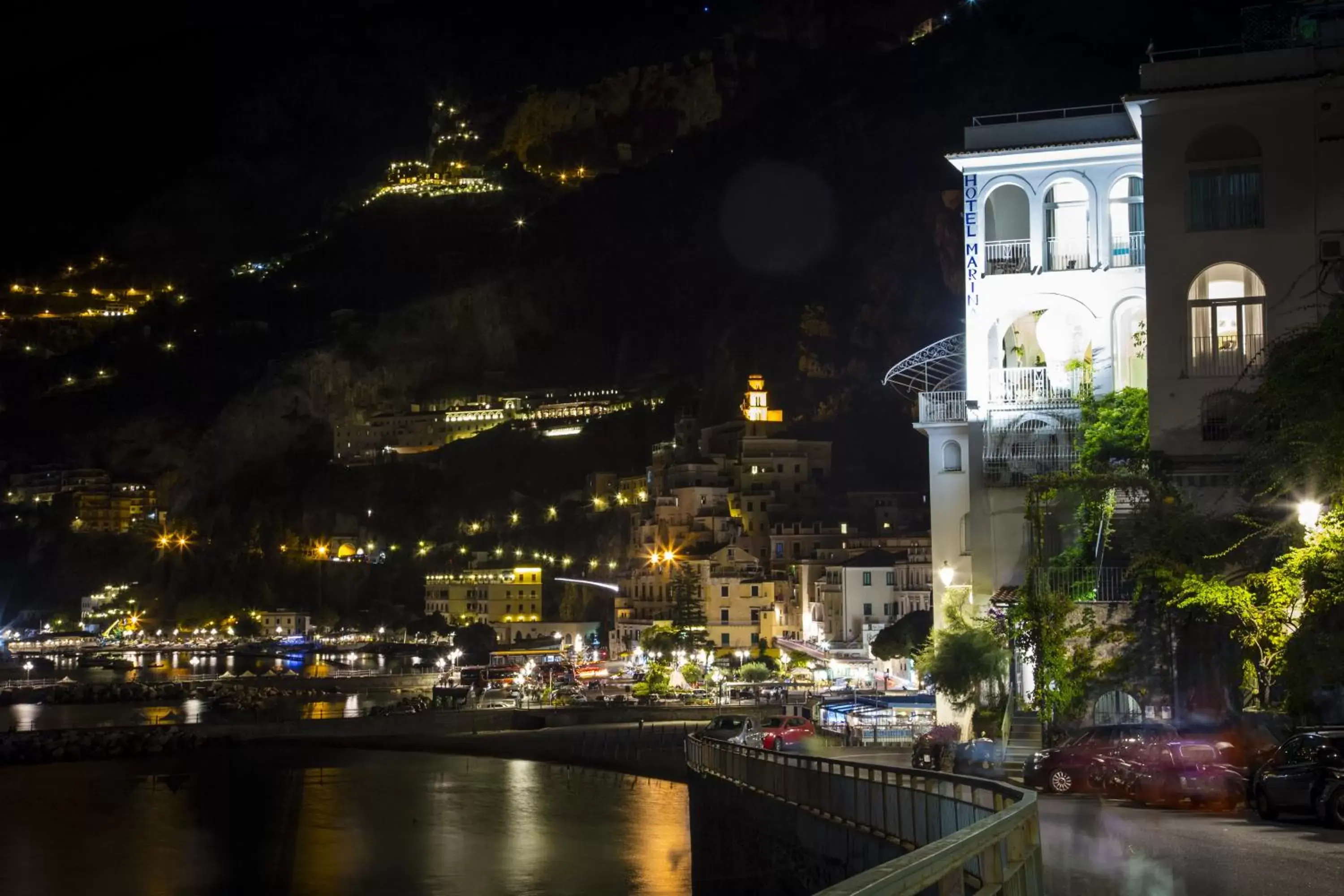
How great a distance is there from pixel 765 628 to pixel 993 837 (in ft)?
296

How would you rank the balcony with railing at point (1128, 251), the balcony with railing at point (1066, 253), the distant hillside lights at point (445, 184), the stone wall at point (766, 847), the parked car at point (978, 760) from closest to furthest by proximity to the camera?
the stone wall at point (766, 847), the parked car at point (978, 760), the balcony with railing at point (1128, 251), the balcony with railing at point (1066, 253), the distant hillside lights at point (445, 184)

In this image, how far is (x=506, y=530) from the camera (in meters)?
142

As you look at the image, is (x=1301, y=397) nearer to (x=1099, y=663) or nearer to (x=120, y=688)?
(x=1099, y=663)

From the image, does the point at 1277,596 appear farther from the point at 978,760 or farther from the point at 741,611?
the point at 741,611

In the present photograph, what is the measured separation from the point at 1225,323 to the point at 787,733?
47.8 ft

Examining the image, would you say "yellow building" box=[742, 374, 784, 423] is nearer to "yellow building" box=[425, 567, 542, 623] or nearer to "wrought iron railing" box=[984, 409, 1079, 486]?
"yellow building" box=[425, 567, 542, 623]

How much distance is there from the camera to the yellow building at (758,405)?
4722 inches

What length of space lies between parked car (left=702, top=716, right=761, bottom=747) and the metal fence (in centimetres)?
955

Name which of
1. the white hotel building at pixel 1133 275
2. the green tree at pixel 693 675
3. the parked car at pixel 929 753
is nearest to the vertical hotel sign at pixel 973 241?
the white hotel building at pixel 1133 275

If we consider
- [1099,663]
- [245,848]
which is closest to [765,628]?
[245,848]

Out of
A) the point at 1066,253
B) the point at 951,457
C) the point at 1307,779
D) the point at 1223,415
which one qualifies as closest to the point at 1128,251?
the point at 1066,253

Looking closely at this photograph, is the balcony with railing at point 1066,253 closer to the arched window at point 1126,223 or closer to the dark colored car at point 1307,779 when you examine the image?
the arched window at point 1126,223

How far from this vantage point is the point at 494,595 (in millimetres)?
130000

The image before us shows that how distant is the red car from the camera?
36594 mm
